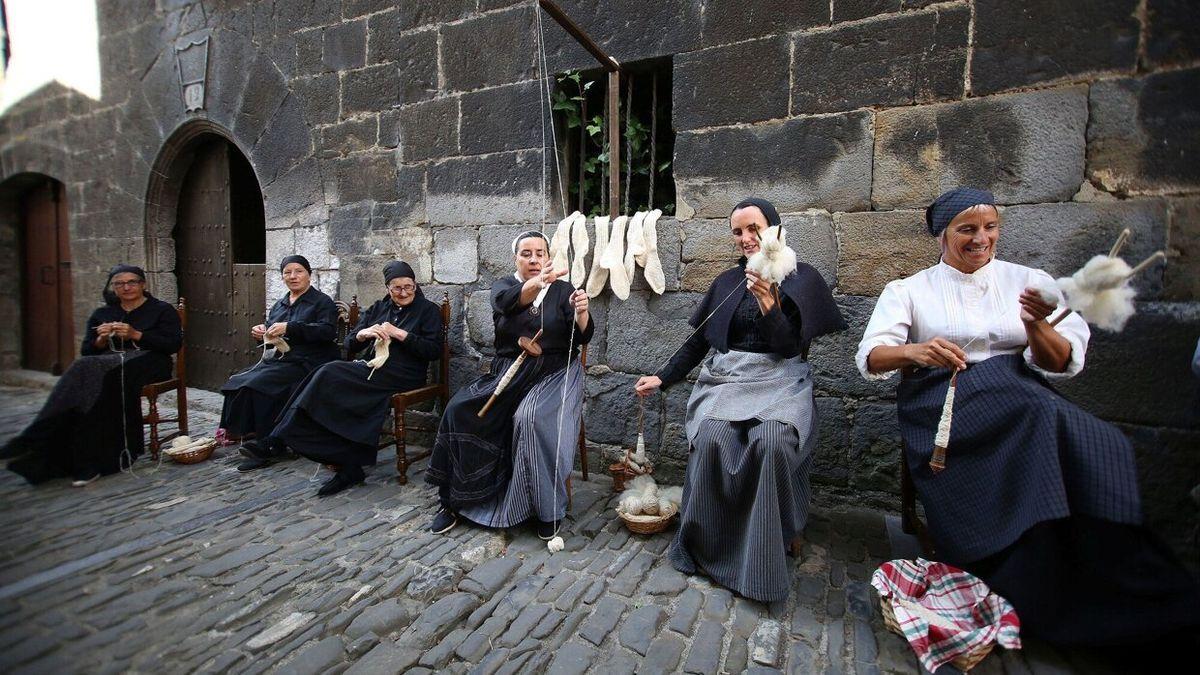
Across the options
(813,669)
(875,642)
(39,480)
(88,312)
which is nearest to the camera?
(813,669)

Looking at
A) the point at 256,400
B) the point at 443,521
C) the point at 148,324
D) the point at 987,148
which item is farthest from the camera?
the point at 148,324

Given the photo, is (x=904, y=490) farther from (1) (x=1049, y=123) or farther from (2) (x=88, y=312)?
(2) (x=88, y=312)

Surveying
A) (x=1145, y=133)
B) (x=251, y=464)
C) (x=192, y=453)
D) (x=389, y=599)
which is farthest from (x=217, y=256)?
(x=1145, y=133)

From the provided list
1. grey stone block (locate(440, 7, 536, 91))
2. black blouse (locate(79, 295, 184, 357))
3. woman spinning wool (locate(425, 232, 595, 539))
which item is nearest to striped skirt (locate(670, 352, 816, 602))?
woman spinning wool (locate(425, 232, 595, 539))

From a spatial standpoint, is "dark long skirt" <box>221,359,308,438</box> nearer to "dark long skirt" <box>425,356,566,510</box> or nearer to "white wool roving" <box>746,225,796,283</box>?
"dark long skirt" <box>425,356,566,510</box>

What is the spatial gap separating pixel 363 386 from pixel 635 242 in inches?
80.5

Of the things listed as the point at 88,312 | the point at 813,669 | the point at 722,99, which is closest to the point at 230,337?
the point at 88,312

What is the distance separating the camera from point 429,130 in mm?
4348

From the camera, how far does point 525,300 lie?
3.16 meters

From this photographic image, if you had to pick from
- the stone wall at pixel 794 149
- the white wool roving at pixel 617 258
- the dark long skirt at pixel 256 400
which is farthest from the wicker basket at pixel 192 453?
the white wool roving at pixel 617 258

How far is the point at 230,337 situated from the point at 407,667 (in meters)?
5.30

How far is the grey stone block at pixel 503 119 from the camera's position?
3934 mm

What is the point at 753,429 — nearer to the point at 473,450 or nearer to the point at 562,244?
the point at 473,450

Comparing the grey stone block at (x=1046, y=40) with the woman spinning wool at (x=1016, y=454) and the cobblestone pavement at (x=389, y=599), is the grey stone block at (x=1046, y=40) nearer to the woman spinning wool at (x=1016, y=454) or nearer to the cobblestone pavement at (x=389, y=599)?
the woman spinning wool at (x=1016, y=454)
